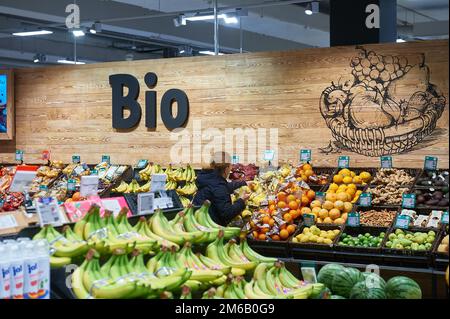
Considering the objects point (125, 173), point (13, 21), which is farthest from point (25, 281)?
point (13, 21)

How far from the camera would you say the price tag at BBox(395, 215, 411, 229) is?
5.59m

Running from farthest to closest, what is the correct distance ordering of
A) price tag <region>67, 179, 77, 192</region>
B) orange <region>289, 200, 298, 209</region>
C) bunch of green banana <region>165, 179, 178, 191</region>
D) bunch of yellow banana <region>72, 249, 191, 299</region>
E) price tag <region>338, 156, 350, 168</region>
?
price tag <region>67, 179, 77, 192</region> → bunch of green banana <region>165, 179, 178, 191</region> → price tag <region>338, 156, 350, 168</region> → orange <region>289, 200, 298, 209</region> → bunch of yellow banana <region>72, 249, 191, 299</region>

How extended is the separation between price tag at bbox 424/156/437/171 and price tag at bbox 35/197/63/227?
12.8ft

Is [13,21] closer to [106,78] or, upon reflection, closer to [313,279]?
[106,78]

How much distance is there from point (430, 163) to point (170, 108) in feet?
10.2

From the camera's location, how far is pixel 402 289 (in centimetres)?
429

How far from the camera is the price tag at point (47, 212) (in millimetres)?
3405

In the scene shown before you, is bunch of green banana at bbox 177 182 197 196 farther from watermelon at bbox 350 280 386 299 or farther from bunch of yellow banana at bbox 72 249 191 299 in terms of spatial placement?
bunch of yellow banana at bbox 72 249 191 299

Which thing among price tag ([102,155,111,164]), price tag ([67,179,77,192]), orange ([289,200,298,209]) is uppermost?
price tag ([102,155,111,164])

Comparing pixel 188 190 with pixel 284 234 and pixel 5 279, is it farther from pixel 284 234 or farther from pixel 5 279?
pixel 5 279


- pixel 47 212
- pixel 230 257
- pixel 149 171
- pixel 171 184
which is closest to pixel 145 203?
pixel 230 257

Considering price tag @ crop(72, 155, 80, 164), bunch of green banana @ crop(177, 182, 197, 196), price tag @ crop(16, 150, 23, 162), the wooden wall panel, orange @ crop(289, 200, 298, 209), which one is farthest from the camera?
price tag @ crop(16, 150, 23, 162)

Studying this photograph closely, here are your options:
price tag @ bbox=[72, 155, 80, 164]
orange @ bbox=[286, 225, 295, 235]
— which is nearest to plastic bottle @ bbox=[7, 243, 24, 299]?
orange @ bbox=[286, 225, 295, 235]

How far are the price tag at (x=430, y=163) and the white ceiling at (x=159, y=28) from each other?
3461mm
